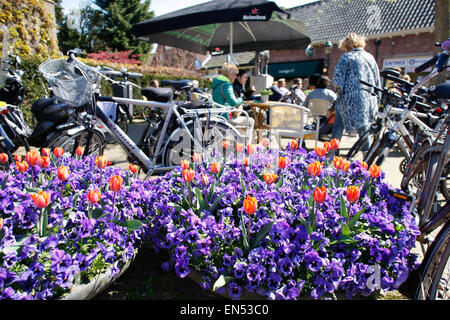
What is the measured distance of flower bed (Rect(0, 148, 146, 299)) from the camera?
4.77ft

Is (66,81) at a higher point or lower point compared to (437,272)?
higher

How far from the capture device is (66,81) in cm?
310

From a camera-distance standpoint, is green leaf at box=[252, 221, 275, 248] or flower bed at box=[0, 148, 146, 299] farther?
green leaf at box=[252, 221, 275, 248]

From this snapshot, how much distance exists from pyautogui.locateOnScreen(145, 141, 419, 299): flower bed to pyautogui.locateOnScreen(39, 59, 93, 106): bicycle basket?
1766 mm

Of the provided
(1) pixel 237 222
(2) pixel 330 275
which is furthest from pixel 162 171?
(2) pixel 330 275

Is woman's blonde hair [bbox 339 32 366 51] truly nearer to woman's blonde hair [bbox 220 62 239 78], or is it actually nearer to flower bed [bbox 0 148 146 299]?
woman's blonde hair [bbox 220 62 239 78]

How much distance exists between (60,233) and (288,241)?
1.22 meters

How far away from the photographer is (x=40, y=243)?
1.57m

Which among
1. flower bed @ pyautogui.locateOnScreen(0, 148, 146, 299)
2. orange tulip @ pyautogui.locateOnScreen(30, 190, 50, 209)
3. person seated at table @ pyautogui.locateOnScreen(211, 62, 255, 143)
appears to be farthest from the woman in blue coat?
orange tulip @ pyautogui.locateOnScreen(30, 190, 50, 209)

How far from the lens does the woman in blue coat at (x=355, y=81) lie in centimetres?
468

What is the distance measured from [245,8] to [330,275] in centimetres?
537

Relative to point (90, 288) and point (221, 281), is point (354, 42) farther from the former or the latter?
point (90, 288)

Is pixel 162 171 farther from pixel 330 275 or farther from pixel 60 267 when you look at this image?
pixel 330 275

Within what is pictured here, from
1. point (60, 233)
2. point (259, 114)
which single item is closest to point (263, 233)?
point (60, 233)
